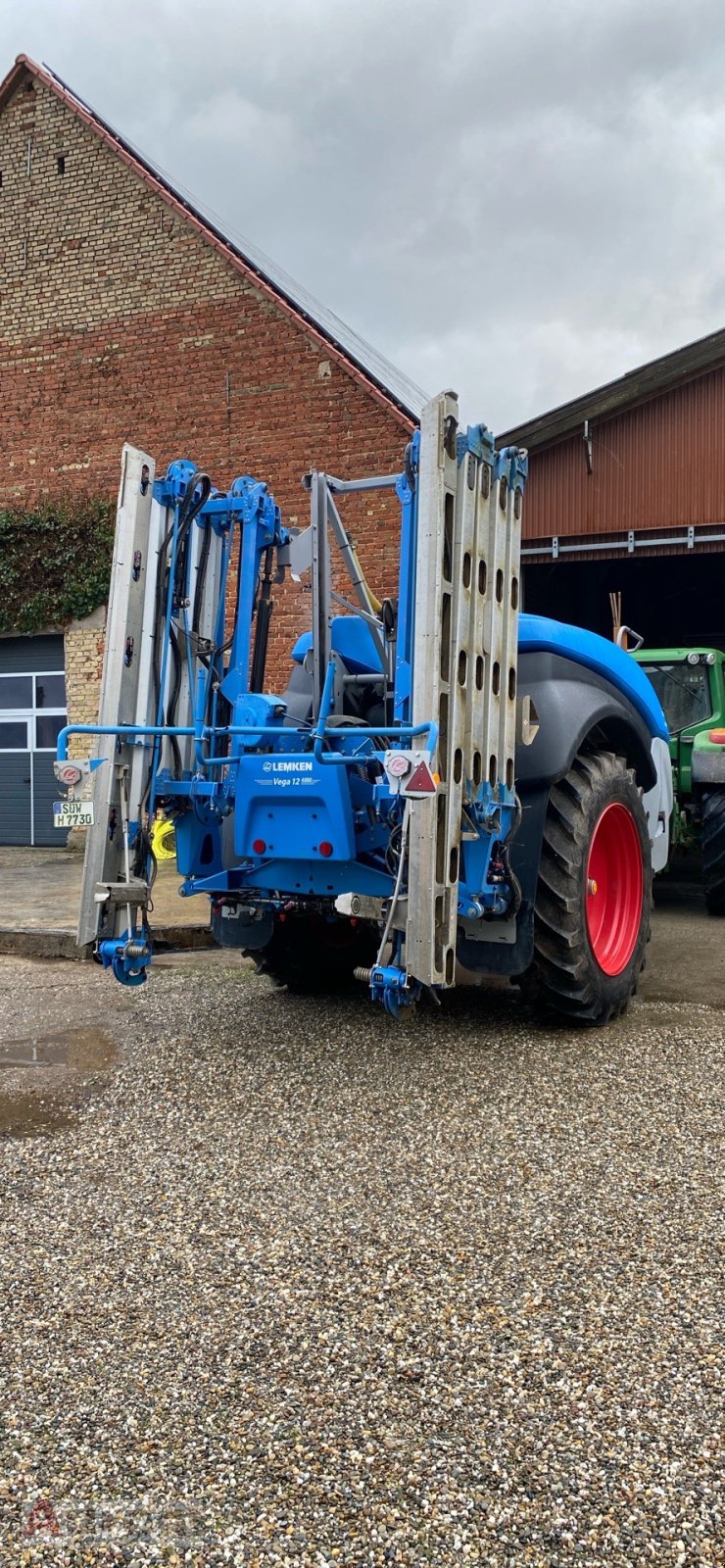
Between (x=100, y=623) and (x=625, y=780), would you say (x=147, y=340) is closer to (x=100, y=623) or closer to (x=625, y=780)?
(x=100, y=623)

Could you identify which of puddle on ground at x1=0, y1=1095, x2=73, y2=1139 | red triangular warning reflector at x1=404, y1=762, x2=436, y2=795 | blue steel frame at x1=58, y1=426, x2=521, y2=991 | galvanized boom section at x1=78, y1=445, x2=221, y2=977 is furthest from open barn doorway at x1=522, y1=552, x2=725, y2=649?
puddle on ground at x1=0, y1=1095, x2=73, y2=1139

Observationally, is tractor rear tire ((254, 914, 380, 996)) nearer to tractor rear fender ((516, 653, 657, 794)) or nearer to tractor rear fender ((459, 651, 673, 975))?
tractor rear fender ((459, 651, 673, 975))

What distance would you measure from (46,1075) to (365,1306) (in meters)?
2.41

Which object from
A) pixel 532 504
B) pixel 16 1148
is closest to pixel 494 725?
pixel 16 1148

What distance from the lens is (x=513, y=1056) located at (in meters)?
4.82

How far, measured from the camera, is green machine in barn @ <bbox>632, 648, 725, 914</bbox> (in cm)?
904

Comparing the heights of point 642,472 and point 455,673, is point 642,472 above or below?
above

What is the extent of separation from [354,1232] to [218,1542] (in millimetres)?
1200

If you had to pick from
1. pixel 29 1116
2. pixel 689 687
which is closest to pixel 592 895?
pixel 29 1116

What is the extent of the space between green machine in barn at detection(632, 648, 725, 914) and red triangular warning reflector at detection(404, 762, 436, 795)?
5492 millimetres

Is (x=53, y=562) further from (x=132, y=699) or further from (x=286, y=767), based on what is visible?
(x=286, y=767)

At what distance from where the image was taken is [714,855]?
8.95m

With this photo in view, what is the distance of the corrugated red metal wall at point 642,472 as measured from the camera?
42.2 feet

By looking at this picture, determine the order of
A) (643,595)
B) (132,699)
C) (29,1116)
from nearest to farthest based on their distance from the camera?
(29,1116), (132,699), (643,595)
